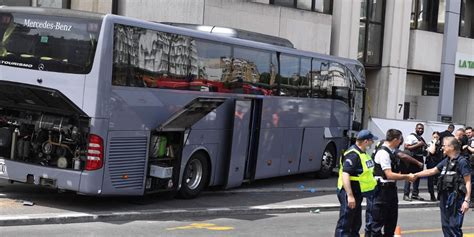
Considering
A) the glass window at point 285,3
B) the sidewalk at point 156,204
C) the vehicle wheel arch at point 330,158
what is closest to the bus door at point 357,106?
the vehicle wheel arch at point 330,158

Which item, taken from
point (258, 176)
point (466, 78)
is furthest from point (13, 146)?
point (466, 78)

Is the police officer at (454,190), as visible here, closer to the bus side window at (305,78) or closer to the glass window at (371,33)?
the bus side window at (305,78)

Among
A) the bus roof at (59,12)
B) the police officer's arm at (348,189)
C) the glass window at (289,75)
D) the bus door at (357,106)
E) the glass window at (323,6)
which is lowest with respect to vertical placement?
the police officer's arm at (348,189)

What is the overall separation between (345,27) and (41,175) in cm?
1926

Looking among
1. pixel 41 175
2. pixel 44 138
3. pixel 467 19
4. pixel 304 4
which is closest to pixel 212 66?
pixel 44 138

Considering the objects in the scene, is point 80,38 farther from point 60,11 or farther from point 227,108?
point 227,108

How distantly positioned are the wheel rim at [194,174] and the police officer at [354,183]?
5.20 m

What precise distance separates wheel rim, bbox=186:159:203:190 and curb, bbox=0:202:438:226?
1.30m

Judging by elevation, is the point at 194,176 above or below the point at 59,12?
below

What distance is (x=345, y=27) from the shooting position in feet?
93.0

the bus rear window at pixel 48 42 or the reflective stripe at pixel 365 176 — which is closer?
the reflective stripe at pixel 365 176

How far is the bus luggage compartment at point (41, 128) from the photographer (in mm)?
11344

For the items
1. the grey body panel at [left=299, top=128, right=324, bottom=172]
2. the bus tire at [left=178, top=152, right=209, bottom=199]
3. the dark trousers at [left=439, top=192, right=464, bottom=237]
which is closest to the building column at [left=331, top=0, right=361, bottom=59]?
the grey body panel at [left=299, top=128, right=324, bottom=172]

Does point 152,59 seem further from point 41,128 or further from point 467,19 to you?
point 467,19
